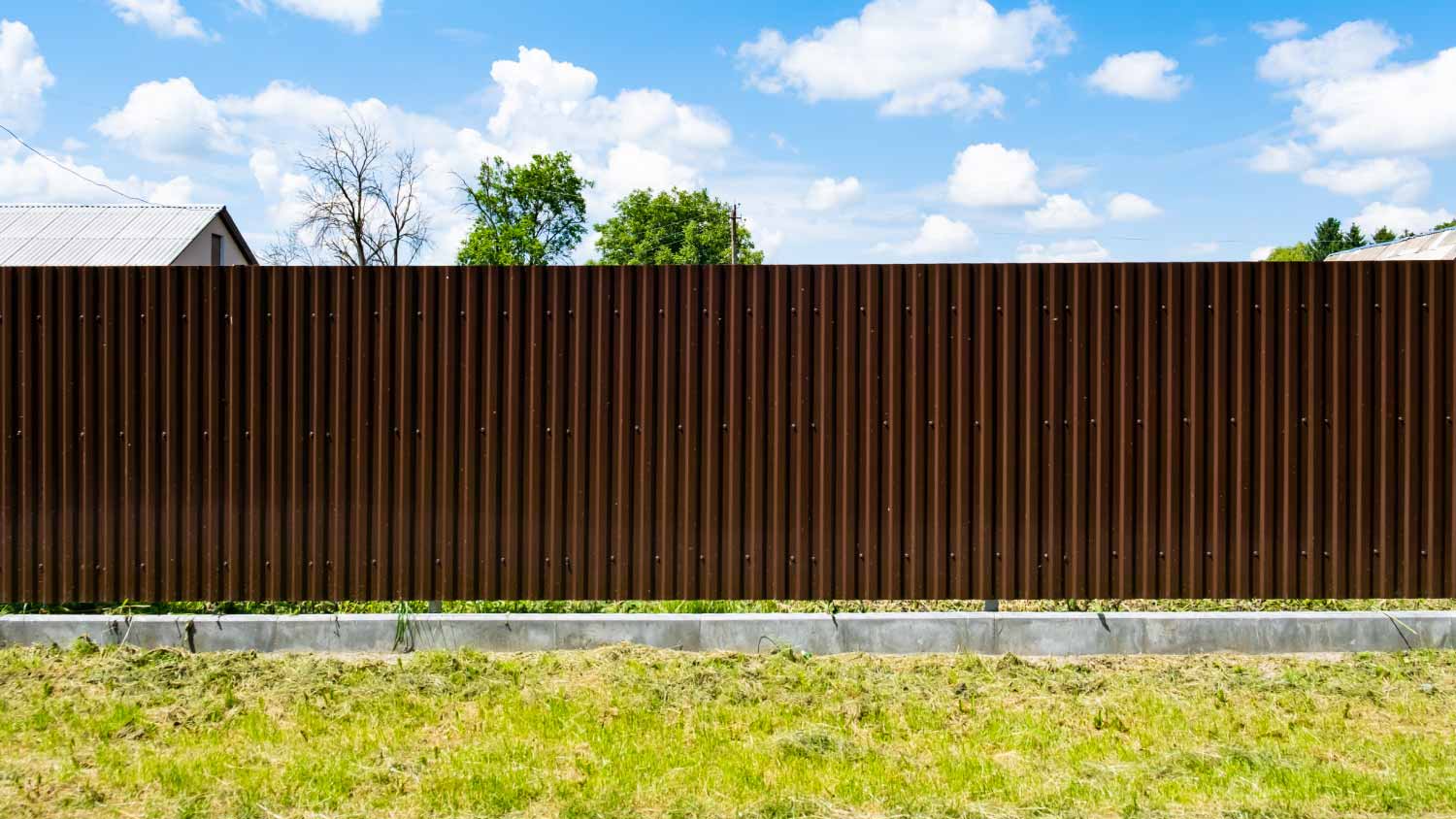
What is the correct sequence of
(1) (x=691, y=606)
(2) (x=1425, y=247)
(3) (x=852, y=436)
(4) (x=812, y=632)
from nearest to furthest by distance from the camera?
(4) (x=812, y=632), (3) (x=852, y=436), (1) (x=691, y=606), (2) (x=1425, y=247)

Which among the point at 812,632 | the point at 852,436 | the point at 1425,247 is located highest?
the point at 1425,247

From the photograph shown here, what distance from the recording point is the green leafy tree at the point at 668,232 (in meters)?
64.4

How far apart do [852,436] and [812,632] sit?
104 centimetres

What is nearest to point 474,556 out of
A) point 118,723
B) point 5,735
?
point 118,723

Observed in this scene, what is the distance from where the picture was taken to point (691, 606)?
17.6ft

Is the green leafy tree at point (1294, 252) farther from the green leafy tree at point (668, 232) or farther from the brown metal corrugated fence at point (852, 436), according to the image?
the brown metal corrugated fence at point (852, 436)

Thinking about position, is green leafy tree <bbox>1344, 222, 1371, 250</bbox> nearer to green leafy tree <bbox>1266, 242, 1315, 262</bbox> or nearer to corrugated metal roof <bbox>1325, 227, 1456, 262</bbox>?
green leafy tree <bbox>1266, 242, 1315, 262</bbox>

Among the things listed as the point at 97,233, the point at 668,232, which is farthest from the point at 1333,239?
the point at 97,233

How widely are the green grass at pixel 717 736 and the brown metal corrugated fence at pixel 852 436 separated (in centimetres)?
51

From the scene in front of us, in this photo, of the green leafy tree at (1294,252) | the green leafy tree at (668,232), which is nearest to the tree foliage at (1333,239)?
the green leafy tree at (1294,252)

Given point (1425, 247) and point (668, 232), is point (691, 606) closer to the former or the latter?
point (1425, 247)

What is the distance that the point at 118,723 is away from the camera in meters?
4.01

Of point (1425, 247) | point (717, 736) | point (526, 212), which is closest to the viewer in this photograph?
point (717, 736)

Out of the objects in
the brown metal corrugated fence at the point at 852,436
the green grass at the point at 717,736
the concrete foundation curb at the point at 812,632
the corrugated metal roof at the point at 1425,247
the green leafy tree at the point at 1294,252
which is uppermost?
the green leafy tree at the point at 1294,252
